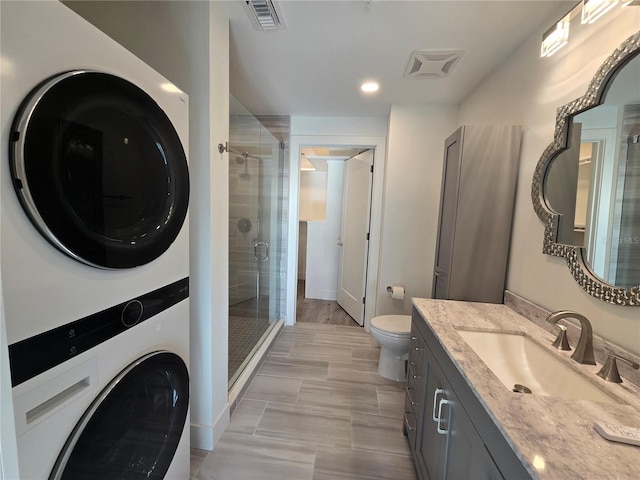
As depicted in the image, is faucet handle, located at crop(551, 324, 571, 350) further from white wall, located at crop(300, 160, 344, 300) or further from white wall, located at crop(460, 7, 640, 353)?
white wall, located at crop(300, 160, 344, 300)

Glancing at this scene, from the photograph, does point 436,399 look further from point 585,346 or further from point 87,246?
point 87,246

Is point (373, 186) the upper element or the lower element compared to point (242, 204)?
upper

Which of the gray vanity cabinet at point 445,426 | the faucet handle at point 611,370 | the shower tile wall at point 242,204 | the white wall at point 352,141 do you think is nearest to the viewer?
the gray vanity cabinet at point 445,426

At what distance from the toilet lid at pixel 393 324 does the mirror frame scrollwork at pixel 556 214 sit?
114cm

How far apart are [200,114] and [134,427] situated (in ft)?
4.31

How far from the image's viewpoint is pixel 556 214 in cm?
125

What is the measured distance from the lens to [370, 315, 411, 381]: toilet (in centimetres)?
205

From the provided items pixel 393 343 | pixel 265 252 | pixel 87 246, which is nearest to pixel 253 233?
pixel 265 252

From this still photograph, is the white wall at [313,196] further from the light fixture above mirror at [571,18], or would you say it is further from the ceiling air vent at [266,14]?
the light fixture above mirror at [571,18]

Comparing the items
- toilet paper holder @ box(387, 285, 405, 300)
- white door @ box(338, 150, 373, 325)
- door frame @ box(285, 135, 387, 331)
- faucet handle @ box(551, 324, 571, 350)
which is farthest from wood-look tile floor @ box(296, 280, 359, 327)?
faucet handle @ box(551, 324, 571, 350)

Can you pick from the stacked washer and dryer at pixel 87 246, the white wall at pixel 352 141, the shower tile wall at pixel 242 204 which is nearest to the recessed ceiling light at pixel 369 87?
the white wall at pixel 352 141

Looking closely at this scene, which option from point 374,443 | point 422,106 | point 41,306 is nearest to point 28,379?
point 41,306

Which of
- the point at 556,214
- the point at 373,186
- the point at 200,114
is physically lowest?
the point at 556,214

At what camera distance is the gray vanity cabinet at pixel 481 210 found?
1.56 metres
